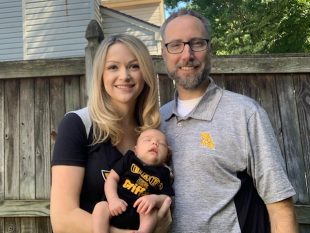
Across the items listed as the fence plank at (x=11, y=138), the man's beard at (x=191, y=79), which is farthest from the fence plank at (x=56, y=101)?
the man's beard at (x=191, y=79)

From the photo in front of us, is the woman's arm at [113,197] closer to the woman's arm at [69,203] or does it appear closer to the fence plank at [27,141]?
the woman's arm at [69,203]

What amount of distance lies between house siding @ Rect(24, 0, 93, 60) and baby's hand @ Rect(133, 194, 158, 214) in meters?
8.62

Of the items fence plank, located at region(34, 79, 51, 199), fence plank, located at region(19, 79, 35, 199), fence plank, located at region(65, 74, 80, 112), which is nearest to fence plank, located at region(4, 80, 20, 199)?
fence plank, located at region(19, 79, 35, 199)

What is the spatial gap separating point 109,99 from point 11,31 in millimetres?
9640

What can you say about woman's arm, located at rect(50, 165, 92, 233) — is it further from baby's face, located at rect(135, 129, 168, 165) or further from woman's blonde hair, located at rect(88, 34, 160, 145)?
baby's face, located at rect(135, 129, 168, 165)

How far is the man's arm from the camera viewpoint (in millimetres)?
1971

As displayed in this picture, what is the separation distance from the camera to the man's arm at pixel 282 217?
1.97 m

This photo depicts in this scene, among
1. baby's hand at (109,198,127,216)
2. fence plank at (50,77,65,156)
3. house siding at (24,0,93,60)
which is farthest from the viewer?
house siding at (24,0,93,60)

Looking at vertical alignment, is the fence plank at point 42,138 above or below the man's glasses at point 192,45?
below

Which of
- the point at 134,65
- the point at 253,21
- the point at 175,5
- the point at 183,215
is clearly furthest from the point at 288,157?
the point at 175,5

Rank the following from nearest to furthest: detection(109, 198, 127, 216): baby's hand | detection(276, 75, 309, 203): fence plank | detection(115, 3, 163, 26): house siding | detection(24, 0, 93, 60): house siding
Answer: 1. detection(109, 198, 127, 216): baby's hand
2. detection(276, 75, 309, 203): fence plank
3. detection(24, 0, 93, 60): house siding
4. detection(115, 3, 163, 26): house siding

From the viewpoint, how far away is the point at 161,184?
2.07m

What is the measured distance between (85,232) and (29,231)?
1.47 meters

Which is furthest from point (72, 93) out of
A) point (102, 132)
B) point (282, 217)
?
point (282, 217)
